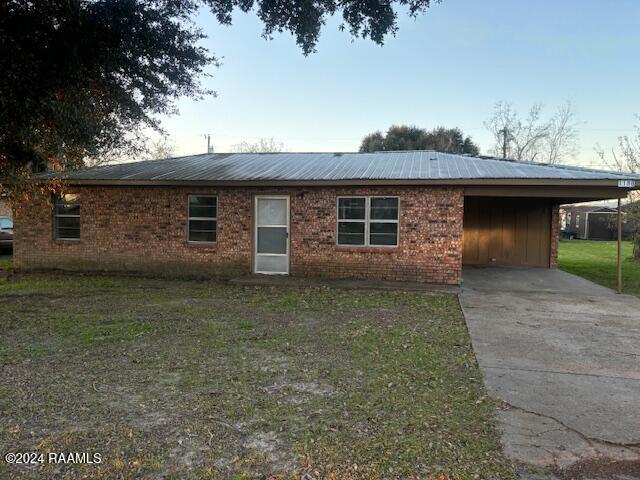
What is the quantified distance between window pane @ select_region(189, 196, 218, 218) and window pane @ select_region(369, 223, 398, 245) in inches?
160

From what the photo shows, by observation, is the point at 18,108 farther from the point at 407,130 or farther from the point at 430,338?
the point at 407,130

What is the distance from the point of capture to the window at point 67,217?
12.4 meters

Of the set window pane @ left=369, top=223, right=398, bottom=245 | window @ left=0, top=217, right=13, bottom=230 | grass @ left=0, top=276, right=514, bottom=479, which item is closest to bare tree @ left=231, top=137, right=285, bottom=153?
window @ left=0, top=217, right=13, bottom=230

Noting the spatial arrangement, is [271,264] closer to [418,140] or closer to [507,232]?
[507,232]

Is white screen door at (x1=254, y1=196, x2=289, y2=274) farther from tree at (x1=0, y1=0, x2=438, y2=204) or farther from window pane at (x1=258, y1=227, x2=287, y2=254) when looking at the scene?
tree at (x1=0, y1=0, x2=438, y2=204)

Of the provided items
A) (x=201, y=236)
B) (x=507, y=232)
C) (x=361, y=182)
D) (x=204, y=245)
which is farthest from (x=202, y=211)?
(x=507, y=232)

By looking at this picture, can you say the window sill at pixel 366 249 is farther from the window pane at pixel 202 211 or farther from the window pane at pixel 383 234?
the window pane at pixel 202 211

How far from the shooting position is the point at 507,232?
1551 cm

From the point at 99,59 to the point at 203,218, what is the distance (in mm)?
4463

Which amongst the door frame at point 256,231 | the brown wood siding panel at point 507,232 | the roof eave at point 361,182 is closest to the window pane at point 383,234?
the roof eave at point 361,182

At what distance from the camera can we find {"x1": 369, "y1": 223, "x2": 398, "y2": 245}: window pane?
35.4 ft

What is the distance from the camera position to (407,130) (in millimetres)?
36375

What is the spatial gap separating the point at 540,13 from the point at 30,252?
1544cm

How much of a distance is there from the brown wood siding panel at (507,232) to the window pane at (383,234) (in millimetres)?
5946
